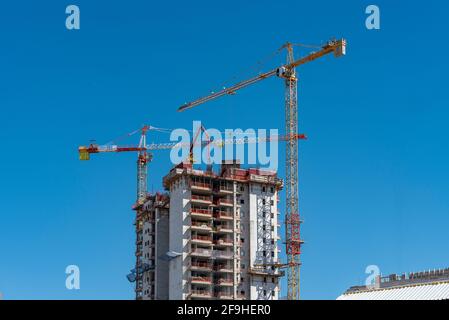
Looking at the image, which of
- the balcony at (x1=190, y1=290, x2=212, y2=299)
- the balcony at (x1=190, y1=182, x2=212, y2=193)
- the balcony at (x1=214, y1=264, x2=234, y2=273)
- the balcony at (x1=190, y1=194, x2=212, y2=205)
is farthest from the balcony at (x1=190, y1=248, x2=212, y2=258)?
the balcony at (x1=190, y1=182, x2=212, y2=193)

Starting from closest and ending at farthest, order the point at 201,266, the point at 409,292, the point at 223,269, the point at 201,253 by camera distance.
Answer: the point at 409,292 < the point at 201,253 < the point at 201,266 < the point at 223,269

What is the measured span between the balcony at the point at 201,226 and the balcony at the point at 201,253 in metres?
4.84

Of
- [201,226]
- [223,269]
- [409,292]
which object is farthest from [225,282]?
[409,292]

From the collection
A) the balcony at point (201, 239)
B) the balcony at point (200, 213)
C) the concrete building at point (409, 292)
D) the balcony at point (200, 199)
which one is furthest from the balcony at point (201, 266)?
the concrete building at point (409, 292)

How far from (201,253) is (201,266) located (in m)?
3.06

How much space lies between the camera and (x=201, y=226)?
197000 millimetres

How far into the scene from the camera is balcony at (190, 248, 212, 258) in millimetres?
195137

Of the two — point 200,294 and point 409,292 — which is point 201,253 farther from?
point 409,292

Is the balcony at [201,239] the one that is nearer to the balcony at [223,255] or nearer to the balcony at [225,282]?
the balcony at [223,255]

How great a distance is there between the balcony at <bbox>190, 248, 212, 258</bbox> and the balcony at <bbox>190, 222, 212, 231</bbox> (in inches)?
191

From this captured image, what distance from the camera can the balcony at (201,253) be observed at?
19514cm
